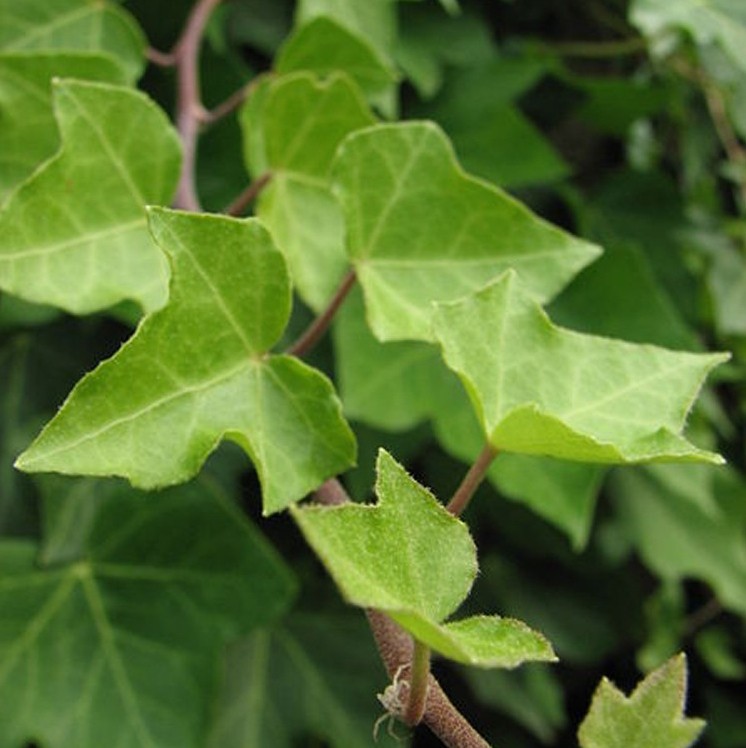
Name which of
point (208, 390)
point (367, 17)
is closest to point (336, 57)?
point (367, 17)

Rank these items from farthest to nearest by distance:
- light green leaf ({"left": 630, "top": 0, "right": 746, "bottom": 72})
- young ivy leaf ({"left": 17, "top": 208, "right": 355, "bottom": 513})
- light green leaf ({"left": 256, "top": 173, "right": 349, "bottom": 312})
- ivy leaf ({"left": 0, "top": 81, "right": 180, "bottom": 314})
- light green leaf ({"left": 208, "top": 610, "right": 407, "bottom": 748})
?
light green leaf ({"left": 208, "top": 610, "right": 407, "bottom": 748}) < light green leaf ({"left": 630, "top": 0, "right": 746, "bottom": 72}) < light green leaf ({"left": 256, "top": 173, "right": 349, "bottom": 312}) < ivy leaf ({"left": 0, "top": 81, "right": 180, "bottom": 314}) < young ivy leaf ({"left": 17, "top": 208, "right": 355, "bottom": 513})

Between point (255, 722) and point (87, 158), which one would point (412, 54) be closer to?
point (87, 158)

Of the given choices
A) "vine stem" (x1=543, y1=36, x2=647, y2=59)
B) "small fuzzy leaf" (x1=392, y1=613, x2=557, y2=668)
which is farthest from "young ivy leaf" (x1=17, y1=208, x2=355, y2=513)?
Answer: "vine stem" (x1=543, y1=36, x2=647, y2=59)

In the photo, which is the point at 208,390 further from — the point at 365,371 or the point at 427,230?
the point at 365,371

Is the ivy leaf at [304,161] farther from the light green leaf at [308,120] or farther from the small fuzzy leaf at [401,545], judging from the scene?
the small fuzzy leaf at [401,545]

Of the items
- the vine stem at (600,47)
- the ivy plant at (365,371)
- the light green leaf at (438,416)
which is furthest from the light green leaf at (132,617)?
the vine stem at (600,47)

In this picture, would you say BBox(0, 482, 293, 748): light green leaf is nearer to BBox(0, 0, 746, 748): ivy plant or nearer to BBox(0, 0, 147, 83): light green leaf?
BBox(0, 0, 746, 748): ivy plant

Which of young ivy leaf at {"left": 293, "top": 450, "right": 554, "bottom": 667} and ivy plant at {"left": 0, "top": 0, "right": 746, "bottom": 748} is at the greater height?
young ivy leaf at {"left": 293, "top": 450, "right": 554, "bottom": 667}
